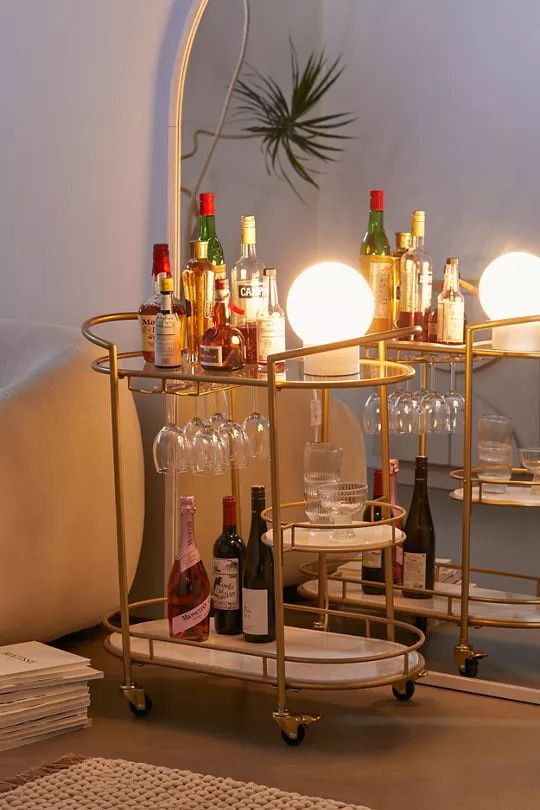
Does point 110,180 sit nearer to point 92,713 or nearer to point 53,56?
point 53,56

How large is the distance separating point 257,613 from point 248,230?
725 mm

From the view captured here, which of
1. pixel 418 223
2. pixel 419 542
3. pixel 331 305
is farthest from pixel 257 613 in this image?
pixel 418 223

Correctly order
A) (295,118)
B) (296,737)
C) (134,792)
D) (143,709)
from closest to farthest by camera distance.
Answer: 1. (134,792)
2. (296,737)
3. (143,709)
4. (295,118)

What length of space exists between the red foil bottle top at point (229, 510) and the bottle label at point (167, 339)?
301 mm

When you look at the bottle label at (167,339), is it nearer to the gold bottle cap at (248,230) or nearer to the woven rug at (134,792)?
the gold bottle cap at (248,230)

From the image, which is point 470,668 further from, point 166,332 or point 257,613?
point 166,332

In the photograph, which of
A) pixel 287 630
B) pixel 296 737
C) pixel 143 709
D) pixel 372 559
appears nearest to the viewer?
pixel 296 737

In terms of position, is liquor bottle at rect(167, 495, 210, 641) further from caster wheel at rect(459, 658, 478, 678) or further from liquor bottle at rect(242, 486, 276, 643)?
caster wheel at rect(459, 658, 478, 678)

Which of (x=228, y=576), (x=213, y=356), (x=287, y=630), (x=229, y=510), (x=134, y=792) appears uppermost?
(x=213, y=356)

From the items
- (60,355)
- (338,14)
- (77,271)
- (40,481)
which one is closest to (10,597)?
(40,481)

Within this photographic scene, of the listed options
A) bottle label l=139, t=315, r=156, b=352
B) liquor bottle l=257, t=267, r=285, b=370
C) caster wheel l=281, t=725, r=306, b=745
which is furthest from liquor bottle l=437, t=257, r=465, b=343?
caster wheel l=281, t=725, r=306, b=745

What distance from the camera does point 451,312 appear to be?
89.6 inches

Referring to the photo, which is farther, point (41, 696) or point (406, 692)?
point (406, 692)

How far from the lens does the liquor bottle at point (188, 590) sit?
2.27 metres
